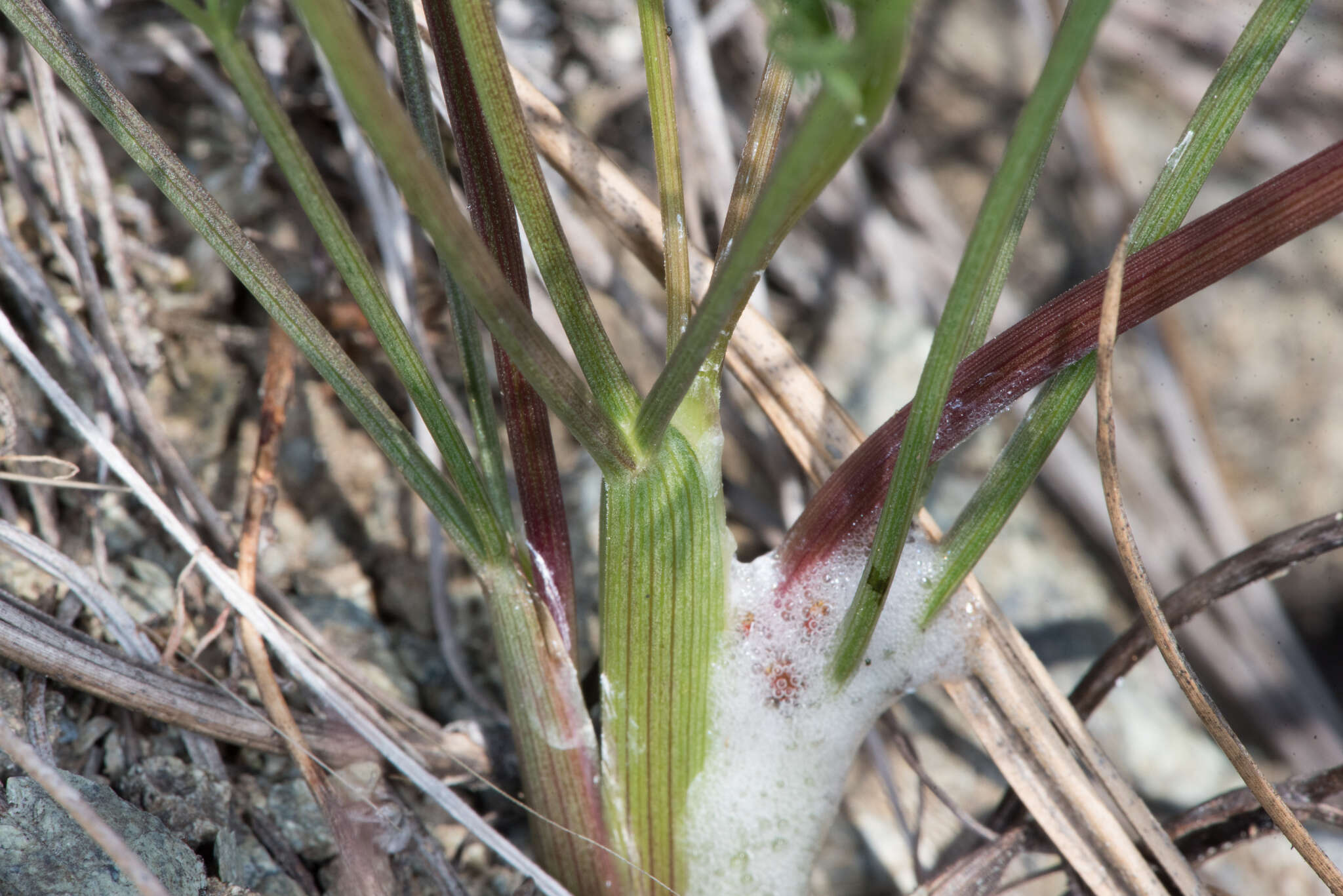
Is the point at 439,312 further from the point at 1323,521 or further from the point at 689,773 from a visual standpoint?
the point at 1323,521

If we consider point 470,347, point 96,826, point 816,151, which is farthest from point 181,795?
point 816,151

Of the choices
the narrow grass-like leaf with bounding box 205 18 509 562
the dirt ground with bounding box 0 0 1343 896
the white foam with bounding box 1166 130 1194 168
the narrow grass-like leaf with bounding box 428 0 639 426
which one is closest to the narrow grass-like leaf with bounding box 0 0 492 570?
the narrow grass-like leaf with bounding box 205 18 509 562

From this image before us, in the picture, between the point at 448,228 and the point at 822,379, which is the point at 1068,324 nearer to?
the point at 448,228

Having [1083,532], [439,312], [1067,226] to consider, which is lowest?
[439,312]

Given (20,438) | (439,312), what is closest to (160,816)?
(20,438)

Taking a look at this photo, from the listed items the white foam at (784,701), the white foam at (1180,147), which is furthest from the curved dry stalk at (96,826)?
the white foam at (1180,147)

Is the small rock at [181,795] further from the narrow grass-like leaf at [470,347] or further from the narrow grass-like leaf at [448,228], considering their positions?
the narrow grass-like leaf at [448,228]
